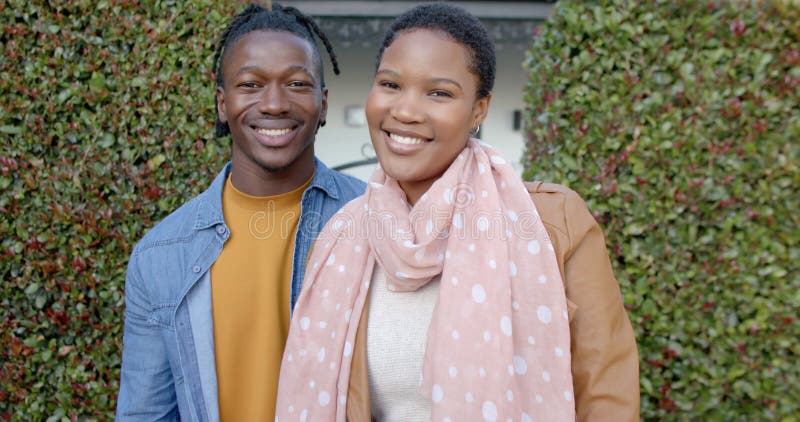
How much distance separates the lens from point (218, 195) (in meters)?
2.27

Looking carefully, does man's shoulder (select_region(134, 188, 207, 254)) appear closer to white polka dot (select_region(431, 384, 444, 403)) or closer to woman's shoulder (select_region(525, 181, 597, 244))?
white polka dot (select_region(431, 384, 444, 403))

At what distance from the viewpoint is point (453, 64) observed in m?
1.66

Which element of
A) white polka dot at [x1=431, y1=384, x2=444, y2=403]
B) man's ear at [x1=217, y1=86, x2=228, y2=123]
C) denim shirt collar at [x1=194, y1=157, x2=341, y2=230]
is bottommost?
white polka dot at [x1=431, y1=384, x2=444, y2=403]

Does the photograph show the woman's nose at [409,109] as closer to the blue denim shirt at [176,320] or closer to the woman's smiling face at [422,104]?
the woman's smiling face at [422,104]

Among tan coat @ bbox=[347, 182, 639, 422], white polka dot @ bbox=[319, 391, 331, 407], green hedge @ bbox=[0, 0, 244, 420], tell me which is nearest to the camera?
tan coat @ bbox=[347, 182, 639, 422]

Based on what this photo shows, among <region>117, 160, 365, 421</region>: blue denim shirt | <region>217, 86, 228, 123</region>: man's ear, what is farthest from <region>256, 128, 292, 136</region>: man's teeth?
<region>117, 160, 365, 421</region>: blue denim shirt

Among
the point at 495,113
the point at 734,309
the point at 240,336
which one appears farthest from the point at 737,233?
the point at 495,113

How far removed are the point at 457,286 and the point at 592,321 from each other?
36 cm

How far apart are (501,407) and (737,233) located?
7.20ft

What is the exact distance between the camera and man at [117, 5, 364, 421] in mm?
2092

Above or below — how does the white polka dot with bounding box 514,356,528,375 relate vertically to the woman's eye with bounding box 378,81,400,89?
A: below

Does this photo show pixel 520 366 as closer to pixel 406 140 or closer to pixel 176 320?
pixel 406 140

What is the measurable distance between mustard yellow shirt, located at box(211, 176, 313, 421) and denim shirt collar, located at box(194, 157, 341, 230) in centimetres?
7

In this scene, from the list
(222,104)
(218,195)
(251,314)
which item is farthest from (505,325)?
(222,104)
